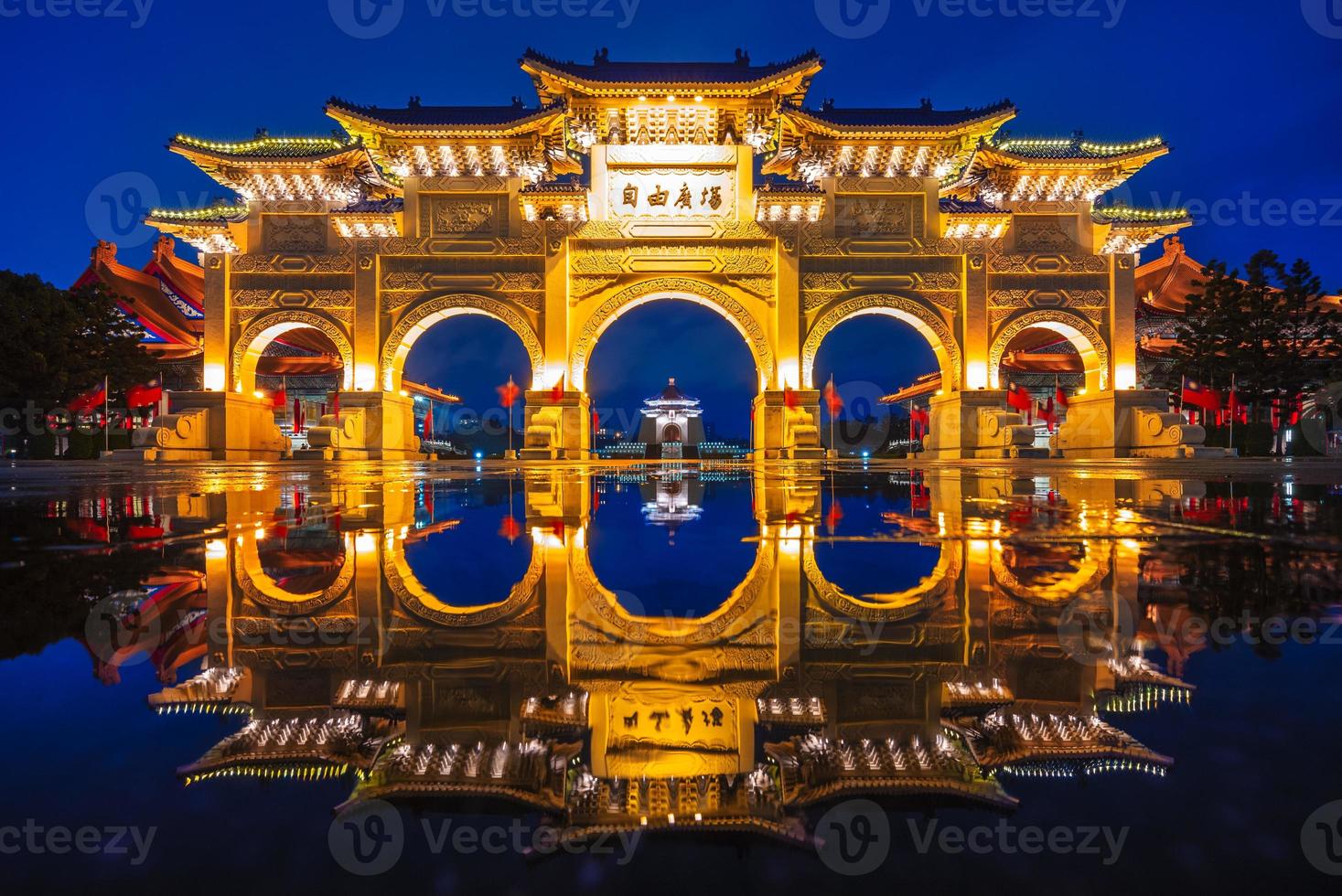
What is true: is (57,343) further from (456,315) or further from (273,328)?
(456,315)

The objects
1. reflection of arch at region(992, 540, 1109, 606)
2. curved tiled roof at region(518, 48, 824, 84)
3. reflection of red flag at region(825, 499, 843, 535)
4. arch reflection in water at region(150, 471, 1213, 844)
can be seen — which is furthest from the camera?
curved tiled roof at region(518, 48, 824, 84)

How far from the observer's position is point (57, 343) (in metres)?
15.8

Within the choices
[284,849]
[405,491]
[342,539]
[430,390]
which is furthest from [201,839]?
[430,390]

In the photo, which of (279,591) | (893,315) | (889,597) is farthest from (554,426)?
(889,597)

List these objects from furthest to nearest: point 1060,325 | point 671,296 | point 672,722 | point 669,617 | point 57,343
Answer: point 1060,325 < point 671,296 < point 57,343 < point 669,617 < point 672,722

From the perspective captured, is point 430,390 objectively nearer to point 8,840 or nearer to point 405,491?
point 405,491

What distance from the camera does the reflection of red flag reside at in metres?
2.61

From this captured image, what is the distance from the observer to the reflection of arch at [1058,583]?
1375 mm

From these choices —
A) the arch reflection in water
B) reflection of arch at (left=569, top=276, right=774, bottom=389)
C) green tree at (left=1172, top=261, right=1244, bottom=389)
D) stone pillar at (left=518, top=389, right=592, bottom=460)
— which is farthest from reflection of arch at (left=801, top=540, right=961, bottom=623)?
green tree at (left=1172, top=261, right=1244, bottom=389)

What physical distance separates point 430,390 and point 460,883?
89.5 feet

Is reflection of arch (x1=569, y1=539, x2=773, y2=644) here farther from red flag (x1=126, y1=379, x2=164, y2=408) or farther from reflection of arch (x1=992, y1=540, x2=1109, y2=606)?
red flag (x1=126, y1=379, x2=164, y2=408)

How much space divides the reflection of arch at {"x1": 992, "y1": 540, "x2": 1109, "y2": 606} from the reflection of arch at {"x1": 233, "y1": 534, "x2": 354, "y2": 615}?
149cm

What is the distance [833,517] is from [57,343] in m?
20.5

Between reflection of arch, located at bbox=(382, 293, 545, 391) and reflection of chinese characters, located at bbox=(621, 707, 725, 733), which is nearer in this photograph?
reflection of chinese characters, located at bbox=(621, 707, 725, 733)
